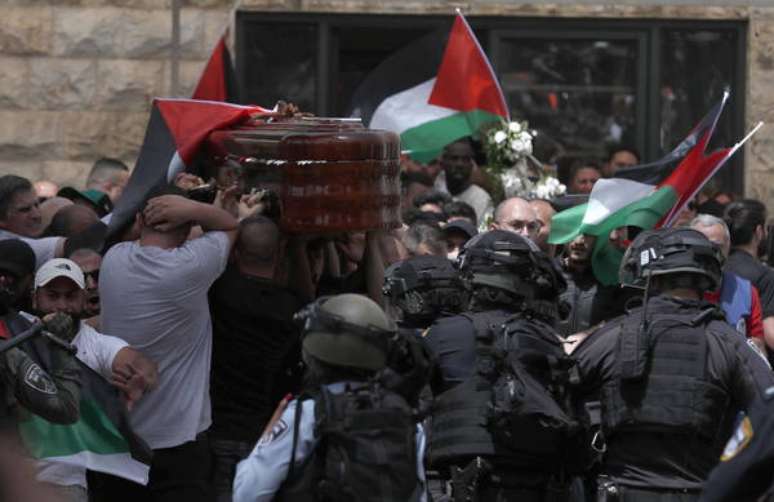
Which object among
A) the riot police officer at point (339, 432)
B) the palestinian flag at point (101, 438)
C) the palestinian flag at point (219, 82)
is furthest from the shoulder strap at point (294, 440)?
the palestinian flag at point (219, 82)

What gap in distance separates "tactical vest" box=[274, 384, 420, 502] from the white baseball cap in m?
2.11

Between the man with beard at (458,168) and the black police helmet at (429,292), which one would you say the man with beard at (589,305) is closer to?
the black police helmet at (429,292)

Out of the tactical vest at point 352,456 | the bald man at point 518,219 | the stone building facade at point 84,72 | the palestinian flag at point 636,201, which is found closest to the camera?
the tactical vest at point 352,456

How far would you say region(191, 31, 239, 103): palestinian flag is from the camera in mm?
10391

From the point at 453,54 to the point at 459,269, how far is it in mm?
4707

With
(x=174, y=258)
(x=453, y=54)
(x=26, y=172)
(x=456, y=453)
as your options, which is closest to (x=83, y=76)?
(x=26, y=172)

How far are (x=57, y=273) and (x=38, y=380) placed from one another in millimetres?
742

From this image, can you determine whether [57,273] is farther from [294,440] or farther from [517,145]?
[517,145]

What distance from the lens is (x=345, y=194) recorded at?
7734mm

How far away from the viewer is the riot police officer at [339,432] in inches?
243

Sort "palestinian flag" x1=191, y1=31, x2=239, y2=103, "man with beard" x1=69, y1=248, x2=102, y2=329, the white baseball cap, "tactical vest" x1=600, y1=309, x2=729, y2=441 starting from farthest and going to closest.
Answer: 1. "palestinian flag" x1=191, y1=31, x2=239, y2=103
2. "man with beard" x1=69, y1=248, x2=102, y2=329
3. the white baseball cap
4. "tactical vest" x1=600, y1=309, x2=729, y2=441

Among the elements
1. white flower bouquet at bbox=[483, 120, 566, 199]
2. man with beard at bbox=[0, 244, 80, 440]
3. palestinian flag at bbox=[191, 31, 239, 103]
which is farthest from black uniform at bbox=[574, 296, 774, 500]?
white flower bouquet at bbox=[483, 120, 566, 199]

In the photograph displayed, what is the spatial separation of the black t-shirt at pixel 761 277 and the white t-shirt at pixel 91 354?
12.8 ft

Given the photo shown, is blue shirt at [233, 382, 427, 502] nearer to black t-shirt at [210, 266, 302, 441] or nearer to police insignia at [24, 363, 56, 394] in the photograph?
police insignia at [24, 363, 56, 394]
